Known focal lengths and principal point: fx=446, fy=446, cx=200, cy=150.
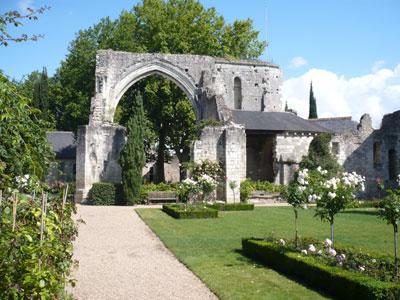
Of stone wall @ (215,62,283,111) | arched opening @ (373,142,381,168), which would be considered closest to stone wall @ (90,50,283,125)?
stone wall @ (215,62,283,111)

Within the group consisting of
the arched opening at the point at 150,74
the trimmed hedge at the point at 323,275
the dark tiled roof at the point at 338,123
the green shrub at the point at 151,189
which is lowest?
the trimmed hedge at the point at 323,275

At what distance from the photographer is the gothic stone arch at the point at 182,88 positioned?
2205 centimetres

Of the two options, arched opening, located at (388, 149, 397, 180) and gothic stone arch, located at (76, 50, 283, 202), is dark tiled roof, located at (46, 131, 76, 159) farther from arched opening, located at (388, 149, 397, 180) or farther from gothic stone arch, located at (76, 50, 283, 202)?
arched opening, located at (388, 149, 397, 180)

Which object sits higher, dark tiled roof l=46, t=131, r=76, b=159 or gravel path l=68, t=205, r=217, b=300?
dark tiled roof l=46, t=131, r=76, b=159

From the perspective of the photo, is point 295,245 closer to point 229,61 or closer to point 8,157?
point 8,157

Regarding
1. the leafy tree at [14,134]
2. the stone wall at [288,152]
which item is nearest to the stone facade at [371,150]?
the stone wall at [288,152]

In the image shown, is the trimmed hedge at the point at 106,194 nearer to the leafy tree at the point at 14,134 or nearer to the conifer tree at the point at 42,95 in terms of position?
the conifer tree at the point at 42,95

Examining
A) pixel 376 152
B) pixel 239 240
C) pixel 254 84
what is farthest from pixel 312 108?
pixel 239 240

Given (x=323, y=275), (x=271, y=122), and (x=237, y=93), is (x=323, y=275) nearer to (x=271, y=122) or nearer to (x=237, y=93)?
(x=271, y=122)

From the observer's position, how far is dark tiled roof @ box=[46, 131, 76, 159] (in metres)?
36.0

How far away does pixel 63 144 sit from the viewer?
121ft

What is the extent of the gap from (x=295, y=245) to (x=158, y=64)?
19.4 metres

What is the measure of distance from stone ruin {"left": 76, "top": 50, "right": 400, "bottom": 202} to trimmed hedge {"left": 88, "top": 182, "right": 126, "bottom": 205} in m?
1.38

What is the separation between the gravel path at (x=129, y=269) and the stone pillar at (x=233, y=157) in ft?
29.3
